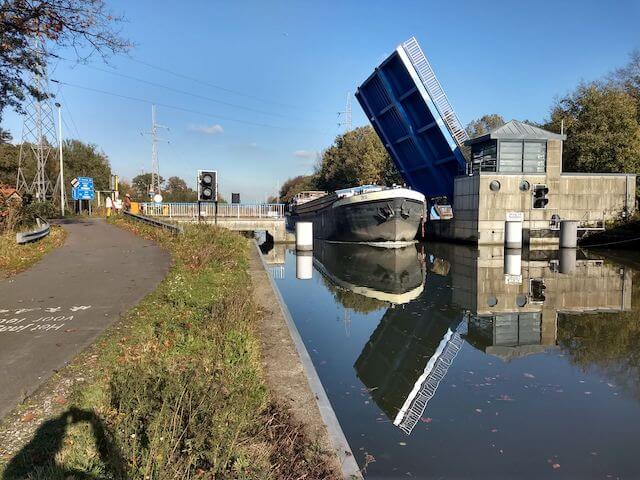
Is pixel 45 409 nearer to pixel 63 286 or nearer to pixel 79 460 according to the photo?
pixel 79 460

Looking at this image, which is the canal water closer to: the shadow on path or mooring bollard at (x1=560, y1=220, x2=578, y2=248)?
the shadow on path

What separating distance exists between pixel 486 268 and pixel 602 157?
18744 mm

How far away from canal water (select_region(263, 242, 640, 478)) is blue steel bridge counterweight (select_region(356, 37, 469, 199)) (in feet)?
40.8

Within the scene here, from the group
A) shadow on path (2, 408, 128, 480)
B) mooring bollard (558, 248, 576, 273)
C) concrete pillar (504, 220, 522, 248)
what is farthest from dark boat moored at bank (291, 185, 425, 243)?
shadow on path (2, 408, 128, 480)

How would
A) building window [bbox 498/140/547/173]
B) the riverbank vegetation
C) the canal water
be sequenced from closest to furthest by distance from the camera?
the canal water < the riverbank vegetation < building window [bbox 498/140/547/173]

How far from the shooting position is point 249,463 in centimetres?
299

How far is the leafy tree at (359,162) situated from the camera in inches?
1932

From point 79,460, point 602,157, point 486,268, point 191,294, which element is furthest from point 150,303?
point 602,157

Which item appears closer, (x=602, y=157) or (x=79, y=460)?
(x=79, y=460)

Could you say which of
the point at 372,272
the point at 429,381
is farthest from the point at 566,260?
the point at 429,381

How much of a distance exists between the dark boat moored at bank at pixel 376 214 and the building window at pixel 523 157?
16.4 feet

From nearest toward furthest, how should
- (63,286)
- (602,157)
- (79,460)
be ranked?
(79,460) → (63,286) → (602,157)

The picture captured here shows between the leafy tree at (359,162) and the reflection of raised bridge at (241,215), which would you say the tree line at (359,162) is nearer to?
the leafy tree at (359,162)

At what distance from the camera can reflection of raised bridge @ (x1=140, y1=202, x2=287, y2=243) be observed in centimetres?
3075
